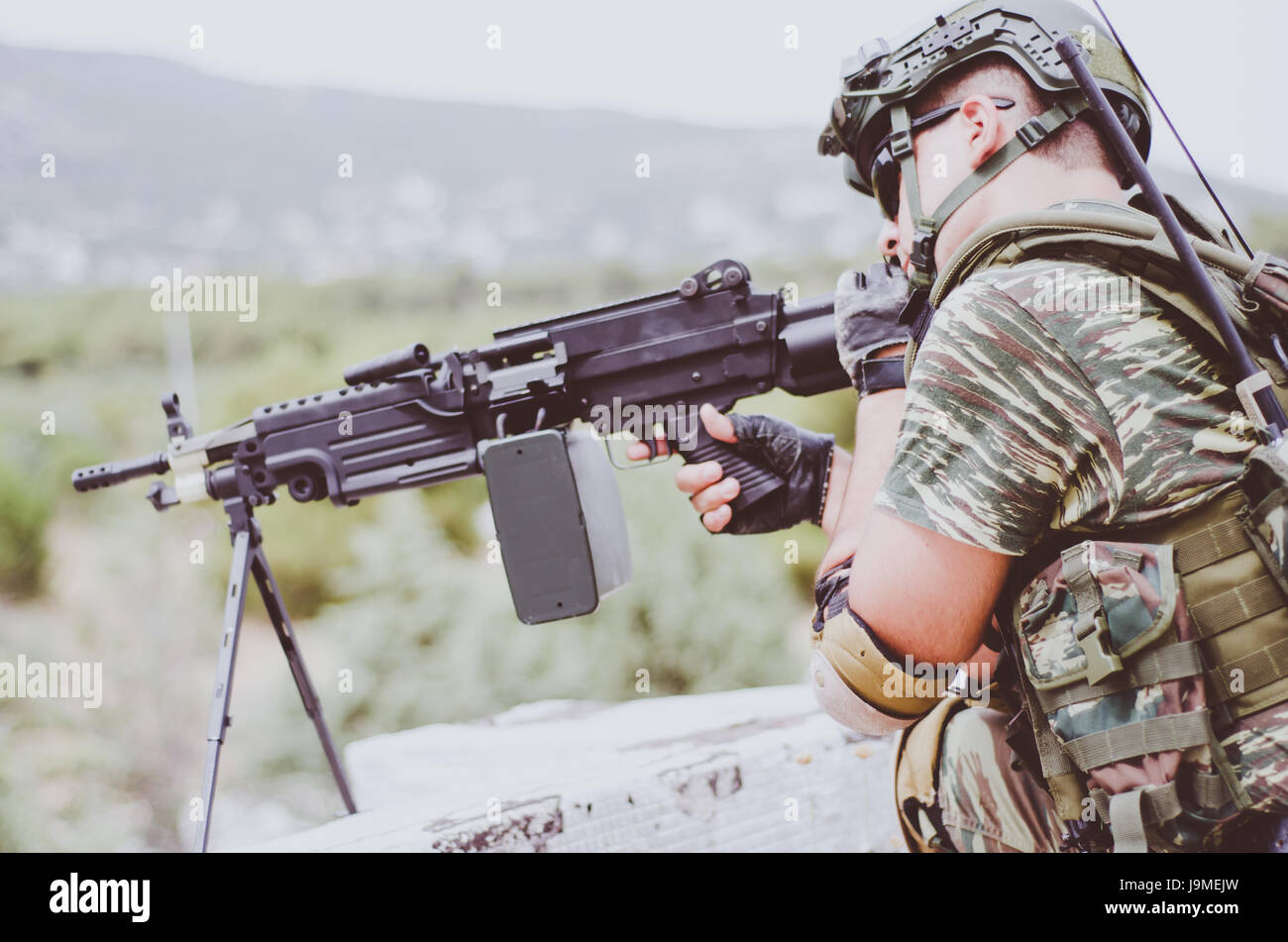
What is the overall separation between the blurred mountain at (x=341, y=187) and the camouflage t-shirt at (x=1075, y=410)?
9949 millimetres

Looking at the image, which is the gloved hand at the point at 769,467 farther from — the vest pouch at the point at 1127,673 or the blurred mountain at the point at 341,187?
the blurred mountain at the point at 341,187

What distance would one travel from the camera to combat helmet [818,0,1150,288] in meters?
1.41

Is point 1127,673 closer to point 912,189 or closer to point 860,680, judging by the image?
point 860,680

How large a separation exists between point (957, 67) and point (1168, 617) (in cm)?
96

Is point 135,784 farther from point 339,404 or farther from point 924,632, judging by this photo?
point 924,632

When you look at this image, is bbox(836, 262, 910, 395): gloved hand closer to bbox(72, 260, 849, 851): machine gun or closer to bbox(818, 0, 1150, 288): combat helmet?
bbox(72, 260, 849, 851): machine gun

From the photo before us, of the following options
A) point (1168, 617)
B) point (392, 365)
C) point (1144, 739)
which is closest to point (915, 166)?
point (1168, 617)

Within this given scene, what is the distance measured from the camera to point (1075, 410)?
3.94ft

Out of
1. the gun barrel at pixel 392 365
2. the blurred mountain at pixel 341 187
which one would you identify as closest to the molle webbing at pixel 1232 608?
the gun barrel at pixel 392 365

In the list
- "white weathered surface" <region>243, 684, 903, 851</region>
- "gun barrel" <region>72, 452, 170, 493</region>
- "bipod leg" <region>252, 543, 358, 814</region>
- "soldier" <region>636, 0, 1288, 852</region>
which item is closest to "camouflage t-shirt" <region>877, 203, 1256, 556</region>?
"soldier" <region>636, 0, 1288, 852</region>

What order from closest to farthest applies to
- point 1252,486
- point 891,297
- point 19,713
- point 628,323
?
point 1252,486
point 891,297
point 628,323
point 19,713

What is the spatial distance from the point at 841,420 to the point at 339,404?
440 centimetres

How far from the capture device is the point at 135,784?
13.1 ft
